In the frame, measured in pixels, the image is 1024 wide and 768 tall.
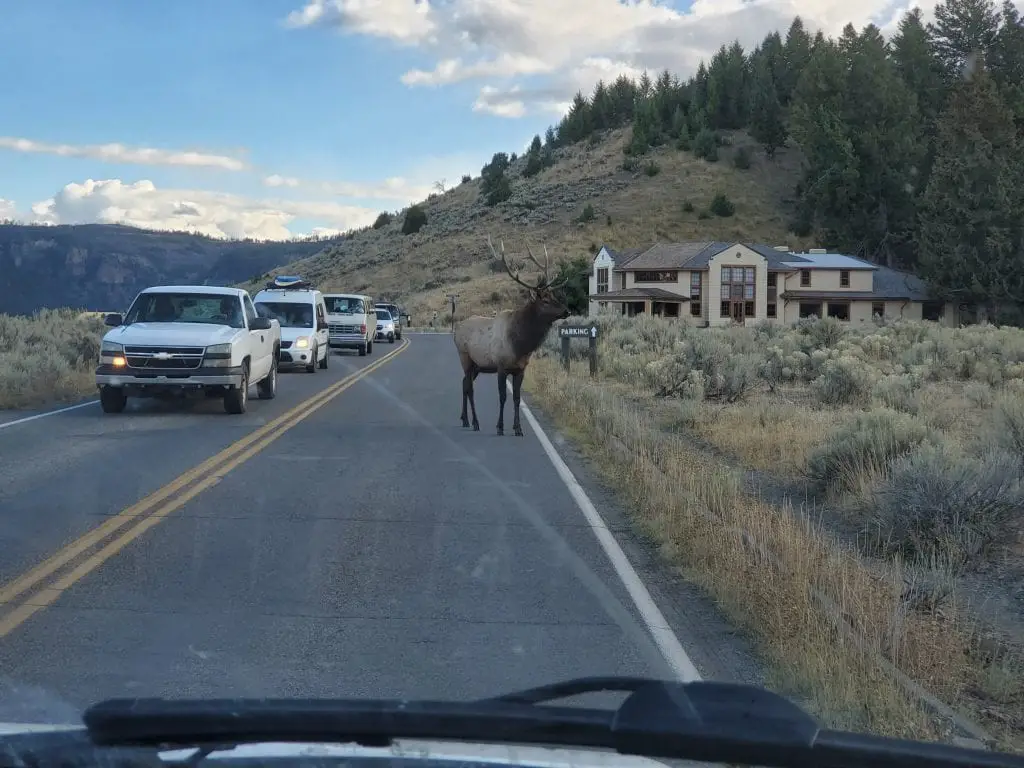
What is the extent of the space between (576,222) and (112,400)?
87.7 meters

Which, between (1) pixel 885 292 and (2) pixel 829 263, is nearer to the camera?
(1) pixel 885 292

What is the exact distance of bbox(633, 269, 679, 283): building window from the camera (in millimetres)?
74812

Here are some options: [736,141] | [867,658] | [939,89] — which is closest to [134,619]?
[867,658]

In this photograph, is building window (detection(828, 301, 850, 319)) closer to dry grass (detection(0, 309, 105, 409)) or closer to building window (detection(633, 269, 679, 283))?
building window (detection(633, 269, 679, 283))

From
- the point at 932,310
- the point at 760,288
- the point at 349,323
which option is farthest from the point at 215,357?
the point at 932,310

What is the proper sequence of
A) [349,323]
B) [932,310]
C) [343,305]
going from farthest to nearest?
[932,310]
[343,305]
[349,323]

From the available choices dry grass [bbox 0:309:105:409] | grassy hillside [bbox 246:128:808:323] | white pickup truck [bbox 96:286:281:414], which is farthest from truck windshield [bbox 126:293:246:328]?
grassy hillside [bbox 246:128:808:323]

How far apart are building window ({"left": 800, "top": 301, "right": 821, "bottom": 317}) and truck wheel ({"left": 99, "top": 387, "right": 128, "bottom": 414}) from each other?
6308 cm

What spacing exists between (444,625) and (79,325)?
31947 millimetres

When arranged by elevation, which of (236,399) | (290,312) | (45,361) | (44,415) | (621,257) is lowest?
(44,415)

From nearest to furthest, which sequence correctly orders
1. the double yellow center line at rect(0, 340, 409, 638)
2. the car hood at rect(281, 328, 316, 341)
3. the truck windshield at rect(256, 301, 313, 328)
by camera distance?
the double yellow center line at rect(0, 340, 409, 638), the car hood at rect(281, 328, 316, 341), the truck windshield at rect(256, 301, 313, 328)

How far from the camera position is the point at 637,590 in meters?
7.75

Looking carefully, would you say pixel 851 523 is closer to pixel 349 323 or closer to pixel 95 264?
pixel 349 323

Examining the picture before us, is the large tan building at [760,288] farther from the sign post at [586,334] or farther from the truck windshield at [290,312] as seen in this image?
the sign post at [586,334]
